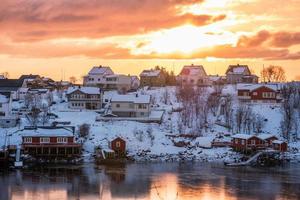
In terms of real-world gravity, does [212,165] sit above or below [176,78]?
below

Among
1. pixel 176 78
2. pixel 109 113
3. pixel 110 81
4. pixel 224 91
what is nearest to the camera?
pixel 109 113

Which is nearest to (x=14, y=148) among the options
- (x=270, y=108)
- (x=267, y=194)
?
(x=267, y=194)

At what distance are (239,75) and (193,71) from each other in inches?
382

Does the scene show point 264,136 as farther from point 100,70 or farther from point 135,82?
point 100,70

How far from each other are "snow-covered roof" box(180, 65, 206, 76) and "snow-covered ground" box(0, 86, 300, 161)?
3067cm

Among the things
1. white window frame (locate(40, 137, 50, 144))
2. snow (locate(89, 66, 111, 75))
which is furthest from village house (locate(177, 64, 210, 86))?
white window frame (locate(40, 137, 50, 144))

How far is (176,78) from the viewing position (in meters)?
114

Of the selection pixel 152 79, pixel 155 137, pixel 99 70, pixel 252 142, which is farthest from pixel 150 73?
pixel 252 142

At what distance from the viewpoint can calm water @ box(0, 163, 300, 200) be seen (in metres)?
46.3

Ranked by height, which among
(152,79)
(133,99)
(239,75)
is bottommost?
(133,99)

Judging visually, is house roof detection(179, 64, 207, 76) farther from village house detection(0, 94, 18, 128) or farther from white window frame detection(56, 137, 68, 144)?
white window frame detection(56, 137, 68, 144)

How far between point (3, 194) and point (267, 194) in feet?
69.3

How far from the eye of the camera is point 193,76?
110875 millimetres

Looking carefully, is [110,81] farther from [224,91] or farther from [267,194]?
[267,194]
